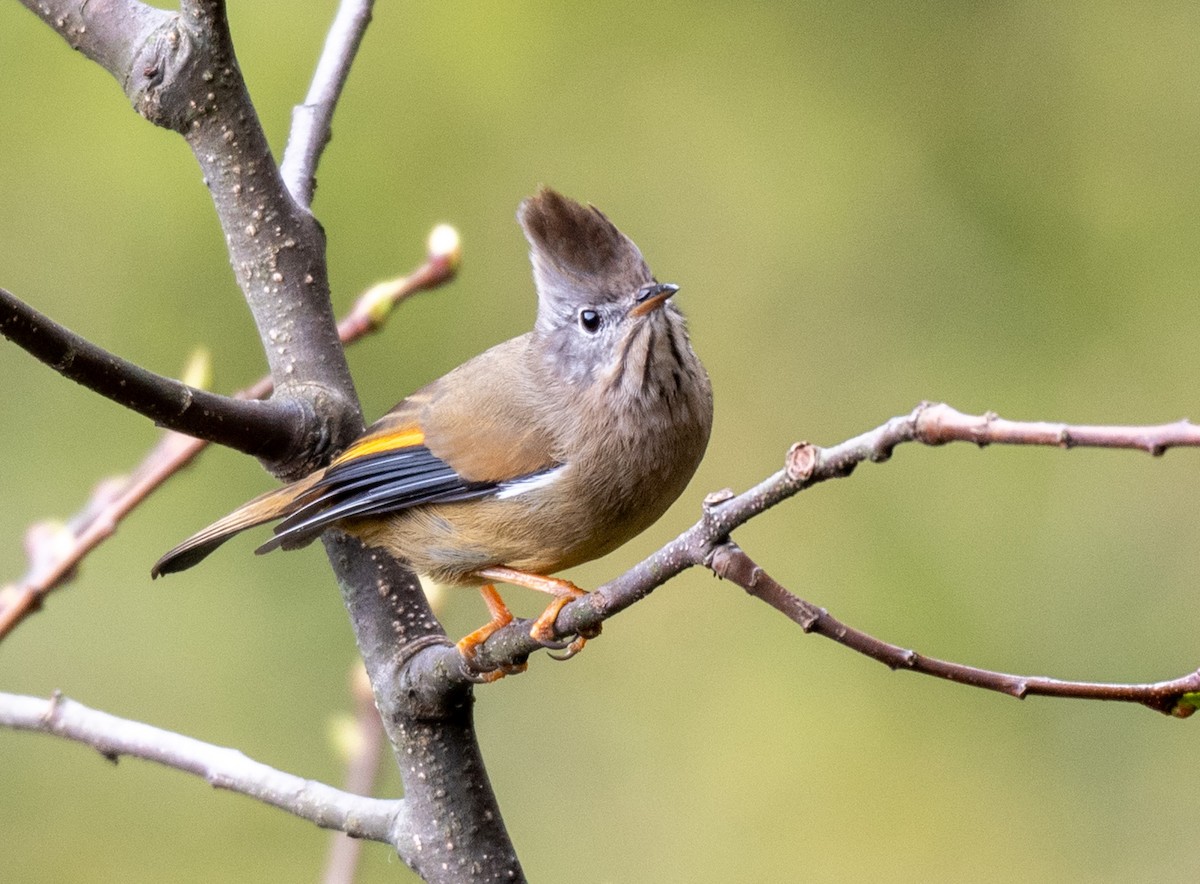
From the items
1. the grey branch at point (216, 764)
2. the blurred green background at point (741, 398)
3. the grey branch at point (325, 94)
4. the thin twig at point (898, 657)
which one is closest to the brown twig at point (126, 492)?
the grey branch at point (216, 764)

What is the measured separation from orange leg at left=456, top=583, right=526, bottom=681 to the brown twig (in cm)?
54

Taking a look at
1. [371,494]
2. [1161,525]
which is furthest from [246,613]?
[1161,525]

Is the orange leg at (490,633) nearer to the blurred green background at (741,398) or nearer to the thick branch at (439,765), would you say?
the thick branch at (439,765)

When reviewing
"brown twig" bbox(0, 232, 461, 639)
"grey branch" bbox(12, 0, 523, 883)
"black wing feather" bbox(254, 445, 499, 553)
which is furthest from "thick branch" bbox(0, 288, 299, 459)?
"black wing feather" bbox(254, 445, 499, 553)

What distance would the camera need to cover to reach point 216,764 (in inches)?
94.8

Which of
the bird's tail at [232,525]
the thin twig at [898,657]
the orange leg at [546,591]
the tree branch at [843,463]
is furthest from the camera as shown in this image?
the bird's tail at [232,525]

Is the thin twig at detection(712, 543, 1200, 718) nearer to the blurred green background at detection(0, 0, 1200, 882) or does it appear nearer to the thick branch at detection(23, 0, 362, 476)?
the thick branch at detection(23, 0, 362, 476)

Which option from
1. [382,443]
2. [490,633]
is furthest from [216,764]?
[382,443]

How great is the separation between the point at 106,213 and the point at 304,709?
6.53 ft

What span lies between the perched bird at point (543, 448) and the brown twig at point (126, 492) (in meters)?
0.22

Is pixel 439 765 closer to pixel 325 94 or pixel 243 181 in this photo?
pixel 243 181

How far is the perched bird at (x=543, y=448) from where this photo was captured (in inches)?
109

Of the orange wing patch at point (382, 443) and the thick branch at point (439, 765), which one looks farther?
the orange wing patch at point (382, 443)

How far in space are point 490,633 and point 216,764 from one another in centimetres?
48
